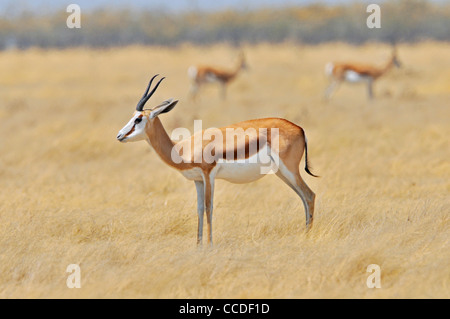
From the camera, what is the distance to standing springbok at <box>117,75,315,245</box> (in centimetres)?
603

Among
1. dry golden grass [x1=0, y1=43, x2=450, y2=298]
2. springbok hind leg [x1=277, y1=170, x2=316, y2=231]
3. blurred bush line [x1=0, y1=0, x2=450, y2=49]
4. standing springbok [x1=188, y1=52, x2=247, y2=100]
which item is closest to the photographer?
dry golden grass [x1=0, y1=43, x2=450, y2=298]

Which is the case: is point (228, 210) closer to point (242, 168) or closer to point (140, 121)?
point (242, 168)

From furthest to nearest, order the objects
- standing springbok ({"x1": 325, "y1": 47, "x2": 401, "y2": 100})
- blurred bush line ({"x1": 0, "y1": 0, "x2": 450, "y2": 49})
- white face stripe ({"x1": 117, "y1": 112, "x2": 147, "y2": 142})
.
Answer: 1. blurred bush line ({"x1": 0, "y1": 0, "x2": 450, "y2": 49})
2. standing springbok ({"x1": 325, "y1": 47, "x2": 401, "y2": 100})
3. white face stripe ({"x1": 117, "y1": 112, "x2": 147, "y2": 142})

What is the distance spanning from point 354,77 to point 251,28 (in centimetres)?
3254

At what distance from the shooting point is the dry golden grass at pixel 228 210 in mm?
5137

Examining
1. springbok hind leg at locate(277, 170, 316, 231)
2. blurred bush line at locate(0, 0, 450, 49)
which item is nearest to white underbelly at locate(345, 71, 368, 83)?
springbok hind leg at locate(277, 170, 316, 231)

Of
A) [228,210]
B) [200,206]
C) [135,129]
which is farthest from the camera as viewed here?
[228,210]

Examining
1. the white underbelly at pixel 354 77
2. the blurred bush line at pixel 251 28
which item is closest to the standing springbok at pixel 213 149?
the white underbelly at pixel 354 77

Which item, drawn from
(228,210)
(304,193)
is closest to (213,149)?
(304,193)

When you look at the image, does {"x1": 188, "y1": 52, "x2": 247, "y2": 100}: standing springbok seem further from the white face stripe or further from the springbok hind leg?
the white face stripe

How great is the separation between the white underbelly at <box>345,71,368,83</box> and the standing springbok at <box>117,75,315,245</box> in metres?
12.5

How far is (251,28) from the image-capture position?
166 ft

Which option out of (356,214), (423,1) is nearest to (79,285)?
(356,214)

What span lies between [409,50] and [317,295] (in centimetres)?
2507
